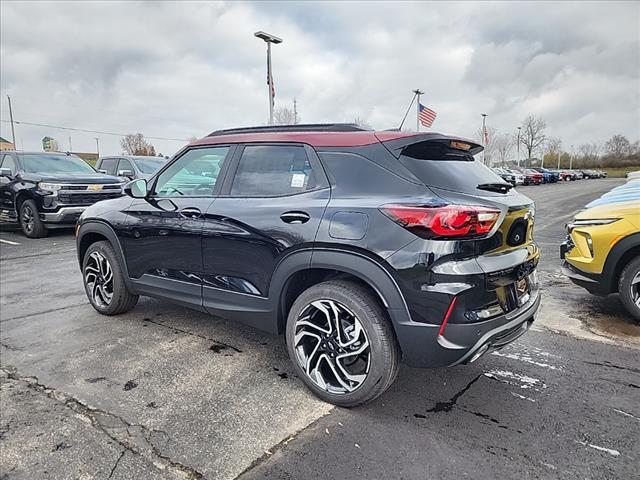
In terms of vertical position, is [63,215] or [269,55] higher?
[269,55]

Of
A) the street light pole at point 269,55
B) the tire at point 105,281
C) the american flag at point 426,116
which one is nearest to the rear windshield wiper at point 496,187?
the tire at point 105,281

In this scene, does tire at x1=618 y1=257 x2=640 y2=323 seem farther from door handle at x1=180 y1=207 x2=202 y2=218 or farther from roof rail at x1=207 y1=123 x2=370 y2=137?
door handle at x1=180 y1=207 x2=202 y2=218

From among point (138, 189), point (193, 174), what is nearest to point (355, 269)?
point (193, 174)

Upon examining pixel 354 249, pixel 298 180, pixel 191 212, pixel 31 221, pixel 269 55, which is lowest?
pixel 31 221

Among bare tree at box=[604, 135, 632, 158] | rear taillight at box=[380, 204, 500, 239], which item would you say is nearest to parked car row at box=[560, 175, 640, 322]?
rear taillight at box=[380, 204, 500, 239]

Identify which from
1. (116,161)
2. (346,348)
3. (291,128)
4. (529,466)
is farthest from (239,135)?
(116,161)

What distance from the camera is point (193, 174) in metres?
3.78

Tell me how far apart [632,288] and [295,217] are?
11.0 feet

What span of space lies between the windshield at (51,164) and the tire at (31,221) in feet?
2.80

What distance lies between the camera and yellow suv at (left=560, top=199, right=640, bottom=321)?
4117 mm

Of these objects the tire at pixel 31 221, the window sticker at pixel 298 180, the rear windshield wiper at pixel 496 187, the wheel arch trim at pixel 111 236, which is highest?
the window sticker at pixel 298 180

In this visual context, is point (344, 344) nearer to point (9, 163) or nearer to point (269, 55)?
point (9, 163)

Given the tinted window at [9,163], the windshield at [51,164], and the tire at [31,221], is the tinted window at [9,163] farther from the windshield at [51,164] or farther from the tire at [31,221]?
the tire at [31,221]

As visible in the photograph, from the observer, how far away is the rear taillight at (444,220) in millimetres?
2406
